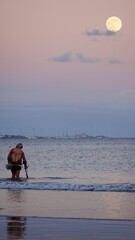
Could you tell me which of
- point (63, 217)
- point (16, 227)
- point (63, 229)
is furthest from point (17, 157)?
point (63, 229)

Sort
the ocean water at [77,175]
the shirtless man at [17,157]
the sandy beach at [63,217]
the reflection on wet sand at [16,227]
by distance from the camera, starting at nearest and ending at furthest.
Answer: the reflection on wet sand at [16,227] < the sandy beach at [63,217] < the ocean water at [77,175] < the shirtless man at [17,157]

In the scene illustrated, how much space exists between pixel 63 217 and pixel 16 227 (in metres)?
2.14

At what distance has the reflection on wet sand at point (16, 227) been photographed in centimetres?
1176

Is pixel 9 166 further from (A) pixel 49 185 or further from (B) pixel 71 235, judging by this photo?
(B) pixel 71 235

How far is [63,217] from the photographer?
14.8m

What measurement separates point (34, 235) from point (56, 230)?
0.81m

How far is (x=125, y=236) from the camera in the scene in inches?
468

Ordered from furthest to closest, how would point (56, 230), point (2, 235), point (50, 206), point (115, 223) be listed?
point (50, 206)
point (115, 223)
point (56, 230)
point (2, 235)

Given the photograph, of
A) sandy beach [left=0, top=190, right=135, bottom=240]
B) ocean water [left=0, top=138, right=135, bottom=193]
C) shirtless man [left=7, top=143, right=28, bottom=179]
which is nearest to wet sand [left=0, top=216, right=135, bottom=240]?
sandy beach [left=0, top=190, right=135, bottom=240]

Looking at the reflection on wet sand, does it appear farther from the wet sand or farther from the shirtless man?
the shirtless man

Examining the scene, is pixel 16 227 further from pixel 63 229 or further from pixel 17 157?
pixel 17 157

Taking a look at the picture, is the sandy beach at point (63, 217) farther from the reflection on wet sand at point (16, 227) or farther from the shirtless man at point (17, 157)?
the shirtless man at point (17, 157)

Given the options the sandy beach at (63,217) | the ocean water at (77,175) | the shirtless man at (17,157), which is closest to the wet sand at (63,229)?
the sandy beach at (63,217)

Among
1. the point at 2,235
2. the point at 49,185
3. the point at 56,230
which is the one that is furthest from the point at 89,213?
the point at 49,185
